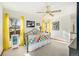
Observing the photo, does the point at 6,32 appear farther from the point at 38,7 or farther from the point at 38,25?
the point at 38,7

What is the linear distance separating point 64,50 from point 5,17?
4.31ft

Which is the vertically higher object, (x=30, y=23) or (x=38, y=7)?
(x=38, y=7)

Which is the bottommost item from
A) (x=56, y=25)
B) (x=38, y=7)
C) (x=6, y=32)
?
(x=6, y=32)

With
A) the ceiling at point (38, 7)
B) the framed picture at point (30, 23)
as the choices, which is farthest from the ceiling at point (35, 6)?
the framed picture at point (30, 23)

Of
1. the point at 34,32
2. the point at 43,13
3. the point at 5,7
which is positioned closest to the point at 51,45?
the point at 34,32

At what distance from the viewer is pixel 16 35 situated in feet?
7.20

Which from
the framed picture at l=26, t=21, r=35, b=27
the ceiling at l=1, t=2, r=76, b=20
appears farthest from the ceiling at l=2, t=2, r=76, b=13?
the framed picture at l=26, t=21, r=35, b=27

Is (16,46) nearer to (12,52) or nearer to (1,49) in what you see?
Answer: (12,52)

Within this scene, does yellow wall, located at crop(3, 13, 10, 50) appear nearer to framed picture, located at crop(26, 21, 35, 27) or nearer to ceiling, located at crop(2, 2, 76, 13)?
ceiling, located at crop(2, 2, 76, 13)

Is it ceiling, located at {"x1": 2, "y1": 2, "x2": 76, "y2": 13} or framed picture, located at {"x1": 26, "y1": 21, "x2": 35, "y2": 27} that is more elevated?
ceiling, located at {"x1": 2, "y1": 2, "x2": 76, "y2": 13}

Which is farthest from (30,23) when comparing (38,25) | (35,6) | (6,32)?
(6,32)

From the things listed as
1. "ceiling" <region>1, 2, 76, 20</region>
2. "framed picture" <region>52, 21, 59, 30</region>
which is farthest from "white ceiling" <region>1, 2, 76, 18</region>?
"framed picture" <region>52, 21, 59, 30</region>

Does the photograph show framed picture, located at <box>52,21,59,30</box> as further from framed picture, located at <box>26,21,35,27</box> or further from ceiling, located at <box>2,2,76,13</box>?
framed picture, located at <box>26,21,35,27</box>

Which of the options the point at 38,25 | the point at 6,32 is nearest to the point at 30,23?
the point at 38,25
